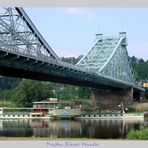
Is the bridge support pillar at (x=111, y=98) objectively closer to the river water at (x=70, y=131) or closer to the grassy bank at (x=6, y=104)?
the grassy bank at (x=6, y=104)

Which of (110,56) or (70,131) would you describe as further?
(110,56)

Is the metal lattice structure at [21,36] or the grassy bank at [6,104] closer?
the metal lattice structure at [21,36]

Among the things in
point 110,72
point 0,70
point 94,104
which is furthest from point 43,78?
point 94,104

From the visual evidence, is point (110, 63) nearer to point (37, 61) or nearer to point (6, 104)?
point (6, 104)

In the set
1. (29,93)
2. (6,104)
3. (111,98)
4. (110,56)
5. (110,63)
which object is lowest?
(6,104)

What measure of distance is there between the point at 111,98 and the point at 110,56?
7017mm

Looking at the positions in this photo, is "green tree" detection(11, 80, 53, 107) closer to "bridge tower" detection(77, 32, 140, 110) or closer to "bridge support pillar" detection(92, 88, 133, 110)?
"bridge tower" detection(77, 32, 140, 110)

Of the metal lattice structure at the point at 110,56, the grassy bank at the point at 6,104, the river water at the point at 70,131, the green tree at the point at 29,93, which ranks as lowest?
the river water at the point at 70,131

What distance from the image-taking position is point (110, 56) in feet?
273

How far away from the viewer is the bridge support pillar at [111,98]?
81.3m

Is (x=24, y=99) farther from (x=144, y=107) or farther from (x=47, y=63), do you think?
(x=47, y=63)

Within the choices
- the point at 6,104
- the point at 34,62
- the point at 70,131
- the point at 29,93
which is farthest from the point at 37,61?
the point at 6,104

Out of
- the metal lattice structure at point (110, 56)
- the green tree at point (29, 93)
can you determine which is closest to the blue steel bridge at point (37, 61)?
the metal lattice structure at point (110, 56)

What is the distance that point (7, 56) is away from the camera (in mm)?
37969
